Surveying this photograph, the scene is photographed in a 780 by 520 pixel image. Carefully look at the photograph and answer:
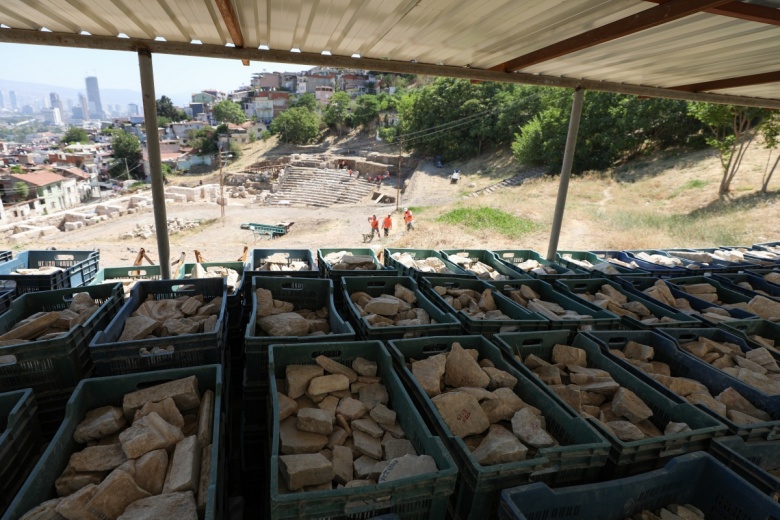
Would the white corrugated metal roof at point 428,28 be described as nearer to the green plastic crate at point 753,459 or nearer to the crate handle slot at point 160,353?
the crate handle slot at point 160,353

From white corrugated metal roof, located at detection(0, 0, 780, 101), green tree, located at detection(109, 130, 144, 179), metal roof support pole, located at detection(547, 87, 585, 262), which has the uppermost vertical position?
white corrugated metal roof, located at detection(0, 0, 780, 101)

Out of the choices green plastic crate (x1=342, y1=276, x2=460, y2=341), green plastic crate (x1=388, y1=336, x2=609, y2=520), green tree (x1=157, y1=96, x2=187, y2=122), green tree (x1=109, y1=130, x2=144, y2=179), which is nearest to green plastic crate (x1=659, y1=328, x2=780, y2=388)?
green plastic crate (x1=388, y1=336, x2=609, y2=520)

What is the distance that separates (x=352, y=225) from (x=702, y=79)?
15458 millimetres

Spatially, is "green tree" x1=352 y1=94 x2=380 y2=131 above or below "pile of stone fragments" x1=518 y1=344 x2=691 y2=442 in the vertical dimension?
above

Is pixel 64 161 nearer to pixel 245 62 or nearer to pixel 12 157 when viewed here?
pixel 12 157

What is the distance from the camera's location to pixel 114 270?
4.70m

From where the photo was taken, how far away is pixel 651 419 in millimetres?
2438

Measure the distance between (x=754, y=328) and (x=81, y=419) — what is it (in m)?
5.07

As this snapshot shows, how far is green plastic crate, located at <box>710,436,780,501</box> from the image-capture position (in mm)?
1875

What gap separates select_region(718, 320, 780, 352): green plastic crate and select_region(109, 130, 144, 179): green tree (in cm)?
6924

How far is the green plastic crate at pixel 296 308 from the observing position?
101 inches

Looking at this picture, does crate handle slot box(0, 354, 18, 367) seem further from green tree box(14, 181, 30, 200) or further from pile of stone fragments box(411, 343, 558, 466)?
green tree box(14, 181, 30, 200)

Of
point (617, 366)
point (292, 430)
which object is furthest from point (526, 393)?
point (292, 430)

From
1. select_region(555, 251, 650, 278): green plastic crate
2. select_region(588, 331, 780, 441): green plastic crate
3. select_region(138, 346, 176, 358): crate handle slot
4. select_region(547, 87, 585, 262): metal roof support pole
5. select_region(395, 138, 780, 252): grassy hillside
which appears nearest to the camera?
select_region(588, 331, 780, 441): green plastic crate
